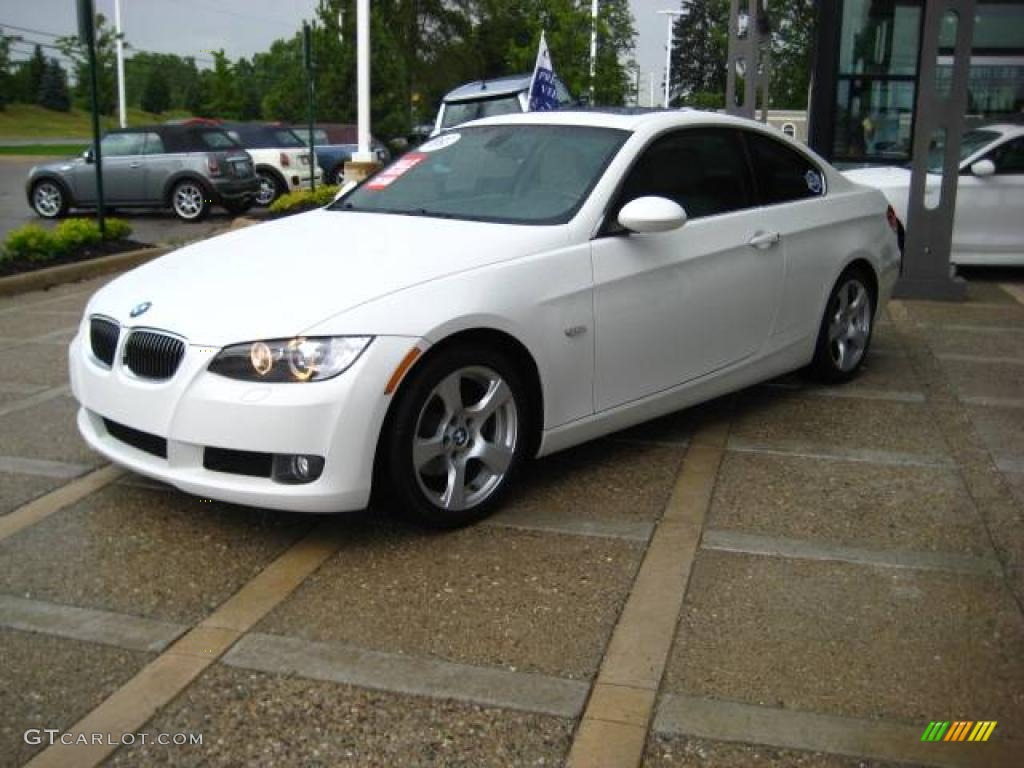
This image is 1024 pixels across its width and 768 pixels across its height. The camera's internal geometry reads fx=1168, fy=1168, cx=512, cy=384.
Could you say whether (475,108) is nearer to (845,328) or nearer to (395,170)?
(845,328)

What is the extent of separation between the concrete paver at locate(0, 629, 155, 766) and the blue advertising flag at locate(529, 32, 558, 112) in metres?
9.87

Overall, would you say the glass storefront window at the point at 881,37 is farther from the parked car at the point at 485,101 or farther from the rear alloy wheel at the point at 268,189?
the rear alloy wheel at the point at 268,189

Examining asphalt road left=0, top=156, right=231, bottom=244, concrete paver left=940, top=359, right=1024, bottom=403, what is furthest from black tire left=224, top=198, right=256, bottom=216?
concrete paver left=940, top=359, right=1024, bottom=403

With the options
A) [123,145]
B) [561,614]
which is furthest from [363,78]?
[561,614]

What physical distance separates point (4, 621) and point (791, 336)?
3.94 meters

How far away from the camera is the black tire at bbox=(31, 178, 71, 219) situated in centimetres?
1780

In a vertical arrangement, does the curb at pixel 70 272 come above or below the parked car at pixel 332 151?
below

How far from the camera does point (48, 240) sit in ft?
36.8

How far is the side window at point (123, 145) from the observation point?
17.8 meters

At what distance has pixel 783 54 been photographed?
39688 millimetres

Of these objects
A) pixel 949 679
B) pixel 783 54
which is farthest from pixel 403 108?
pixel 949 679

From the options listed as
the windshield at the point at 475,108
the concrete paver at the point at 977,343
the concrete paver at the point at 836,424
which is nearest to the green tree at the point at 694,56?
the windshield at the point at 475,108

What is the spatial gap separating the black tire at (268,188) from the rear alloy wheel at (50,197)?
10.7 feet

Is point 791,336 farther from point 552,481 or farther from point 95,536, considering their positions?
point 95,536
